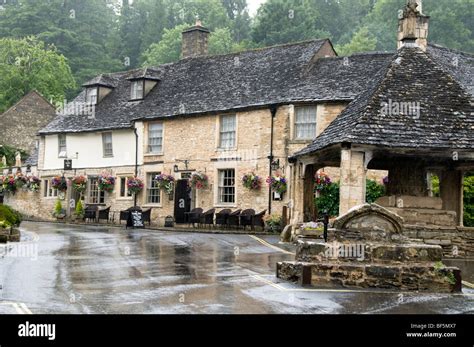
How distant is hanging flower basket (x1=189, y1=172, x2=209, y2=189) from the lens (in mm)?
33188

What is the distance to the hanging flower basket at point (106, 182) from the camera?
122 ft

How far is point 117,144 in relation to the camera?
37688 millimetres

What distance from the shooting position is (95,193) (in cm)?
3881

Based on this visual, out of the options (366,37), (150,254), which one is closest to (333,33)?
(366,37)

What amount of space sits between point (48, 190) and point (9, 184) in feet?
10.3

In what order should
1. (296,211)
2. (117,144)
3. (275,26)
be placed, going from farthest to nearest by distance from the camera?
(275,26) < (117,144) < (296,211)

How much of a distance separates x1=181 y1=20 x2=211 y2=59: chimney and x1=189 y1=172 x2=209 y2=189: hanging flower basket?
A: 941 cm

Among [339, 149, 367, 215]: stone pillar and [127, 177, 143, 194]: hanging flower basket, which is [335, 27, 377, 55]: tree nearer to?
[127, 177, 143, 194]: hanging flower basket

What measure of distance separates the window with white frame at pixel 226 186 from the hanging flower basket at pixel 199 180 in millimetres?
699

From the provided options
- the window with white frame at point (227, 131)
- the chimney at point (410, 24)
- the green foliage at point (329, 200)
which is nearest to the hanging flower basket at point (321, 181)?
the green foliage at point (329, 200)

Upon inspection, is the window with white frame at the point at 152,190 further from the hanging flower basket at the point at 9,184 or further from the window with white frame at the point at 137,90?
the hanging flower basket at the point at 9,184

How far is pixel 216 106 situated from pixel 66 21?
51.5 metres
